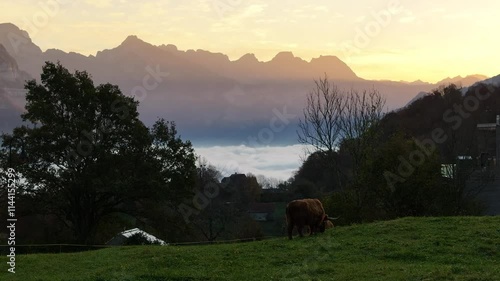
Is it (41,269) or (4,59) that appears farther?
(4,59)

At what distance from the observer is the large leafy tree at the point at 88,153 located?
108ft

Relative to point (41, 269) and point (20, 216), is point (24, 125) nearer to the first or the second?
point (20, 216)

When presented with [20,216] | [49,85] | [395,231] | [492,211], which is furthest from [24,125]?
[492,211]

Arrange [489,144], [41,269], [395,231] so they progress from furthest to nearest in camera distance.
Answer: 1. [489,144]
2. [395,231]
3. [41,269]

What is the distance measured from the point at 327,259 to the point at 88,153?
23.7 metres

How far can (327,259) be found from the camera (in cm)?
1299

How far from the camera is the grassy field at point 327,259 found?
11.4m

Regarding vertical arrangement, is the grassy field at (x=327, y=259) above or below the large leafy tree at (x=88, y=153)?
below

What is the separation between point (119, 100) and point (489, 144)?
117 ft

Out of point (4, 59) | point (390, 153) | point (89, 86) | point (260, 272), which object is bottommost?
point (260, 272)

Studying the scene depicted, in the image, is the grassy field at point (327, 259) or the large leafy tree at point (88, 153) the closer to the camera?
the grassy field at point (327, 259)

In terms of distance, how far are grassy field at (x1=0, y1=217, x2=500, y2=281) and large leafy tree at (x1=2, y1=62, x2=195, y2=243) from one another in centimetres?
1685

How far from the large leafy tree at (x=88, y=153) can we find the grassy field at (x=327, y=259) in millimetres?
16854

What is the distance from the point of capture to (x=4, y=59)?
143ft
